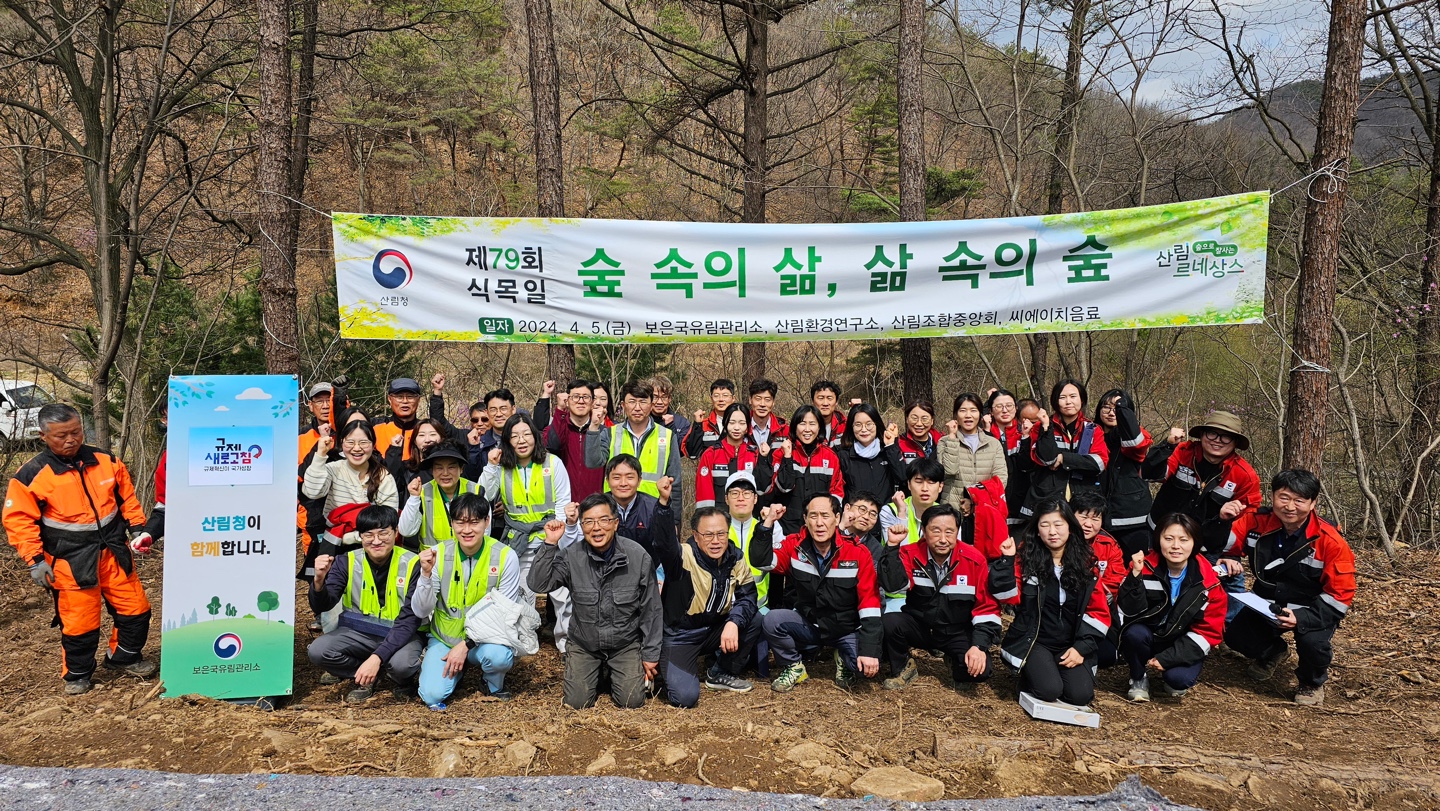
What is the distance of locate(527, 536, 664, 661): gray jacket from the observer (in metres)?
4.52

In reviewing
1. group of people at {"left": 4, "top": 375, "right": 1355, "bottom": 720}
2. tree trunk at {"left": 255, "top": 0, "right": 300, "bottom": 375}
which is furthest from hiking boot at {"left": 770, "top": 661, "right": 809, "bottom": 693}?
tree trunk at {"left": 255, "top": 0, "right": 300, "bottom": 375}

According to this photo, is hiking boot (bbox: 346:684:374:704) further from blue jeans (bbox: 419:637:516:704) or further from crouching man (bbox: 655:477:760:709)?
crouching man (bbox: 655:477:760:709)

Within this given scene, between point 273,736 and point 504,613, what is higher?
point 504,613

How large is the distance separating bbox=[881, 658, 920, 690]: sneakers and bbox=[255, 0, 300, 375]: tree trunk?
182 inches

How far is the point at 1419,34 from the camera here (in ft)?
30.6

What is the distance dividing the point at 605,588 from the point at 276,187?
3.96 m

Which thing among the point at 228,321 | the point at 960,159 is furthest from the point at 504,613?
the point at 960,159

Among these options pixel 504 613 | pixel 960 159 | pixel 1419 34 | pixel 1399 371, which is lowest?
pixel 504 613

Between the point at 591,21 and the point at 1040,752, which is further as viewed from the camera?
the point at 591,21

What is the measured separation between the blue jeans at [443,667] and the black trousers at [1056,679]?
281cm

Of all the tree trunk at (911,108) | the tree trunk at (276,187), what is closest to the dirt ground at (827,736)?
the tree trunk at (276,187)

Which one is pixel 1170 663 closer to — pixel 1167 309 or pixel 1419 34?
pixel 1167 309

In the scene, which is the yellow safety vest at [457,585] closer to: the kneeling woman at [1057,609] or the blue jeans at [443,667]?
the blue jeans at [443,667]

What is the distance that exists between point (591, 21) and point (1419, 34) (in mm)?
Answer: 21334
